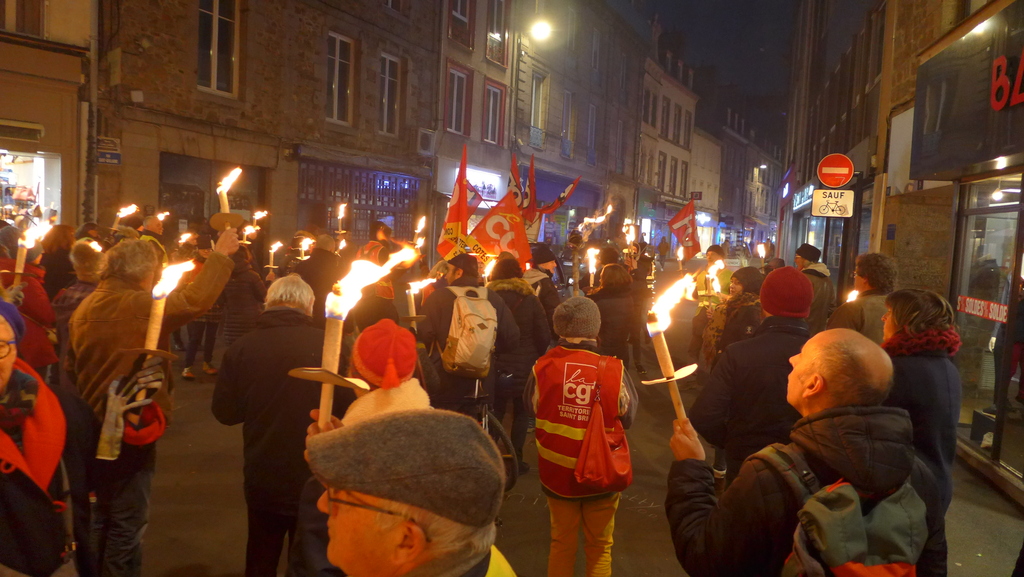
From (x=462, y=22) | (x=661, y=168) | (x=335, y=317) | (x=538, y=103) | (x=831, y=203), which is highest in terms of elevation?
(x=462, y=22)

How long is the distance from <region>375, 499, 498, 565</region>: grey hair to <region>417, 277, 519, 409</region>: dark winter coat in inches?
142

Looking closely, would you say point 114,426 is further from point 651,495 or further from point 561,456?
point 651,495

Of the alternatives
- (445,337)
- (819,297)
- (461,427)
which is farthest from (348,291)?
(819,297)

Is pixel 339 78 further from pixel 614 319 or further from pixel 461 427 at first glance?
pixel 461 427

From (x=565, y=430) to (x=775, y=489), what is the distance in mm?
1875

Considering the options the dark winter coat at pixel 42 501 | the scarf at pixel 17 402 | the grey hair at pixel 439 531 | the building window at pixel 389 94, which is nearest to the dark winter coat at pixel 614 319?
the dark winter coat at pixel 42 501

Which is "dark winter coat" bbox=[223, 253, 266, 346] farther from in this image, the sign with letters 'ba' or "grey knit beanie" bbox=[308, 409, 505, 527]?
the sign with letters 'ba'

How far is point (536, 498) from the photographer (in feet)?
18.9

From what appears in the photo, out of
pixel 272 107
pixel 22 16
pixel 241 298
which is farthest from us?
pixel 272 107

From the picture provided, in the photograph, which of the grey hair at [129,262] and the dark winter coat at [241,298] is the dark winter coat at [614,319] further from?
the grey hair at [129,262]

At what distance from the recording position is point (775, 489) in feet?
6.66

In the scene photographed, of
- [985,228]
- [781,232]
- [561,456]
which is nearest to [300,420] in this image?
[561,456]

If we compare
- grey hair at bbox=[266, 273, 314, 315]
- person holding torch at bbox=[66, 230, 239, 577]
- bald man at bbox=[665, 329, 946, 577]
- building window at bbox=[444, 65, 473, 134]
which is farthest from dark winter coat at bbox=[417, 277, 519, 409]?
building window at bbox=[444, 65, 473, 134]

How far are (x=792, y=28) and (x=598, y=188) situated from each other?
702 inches
